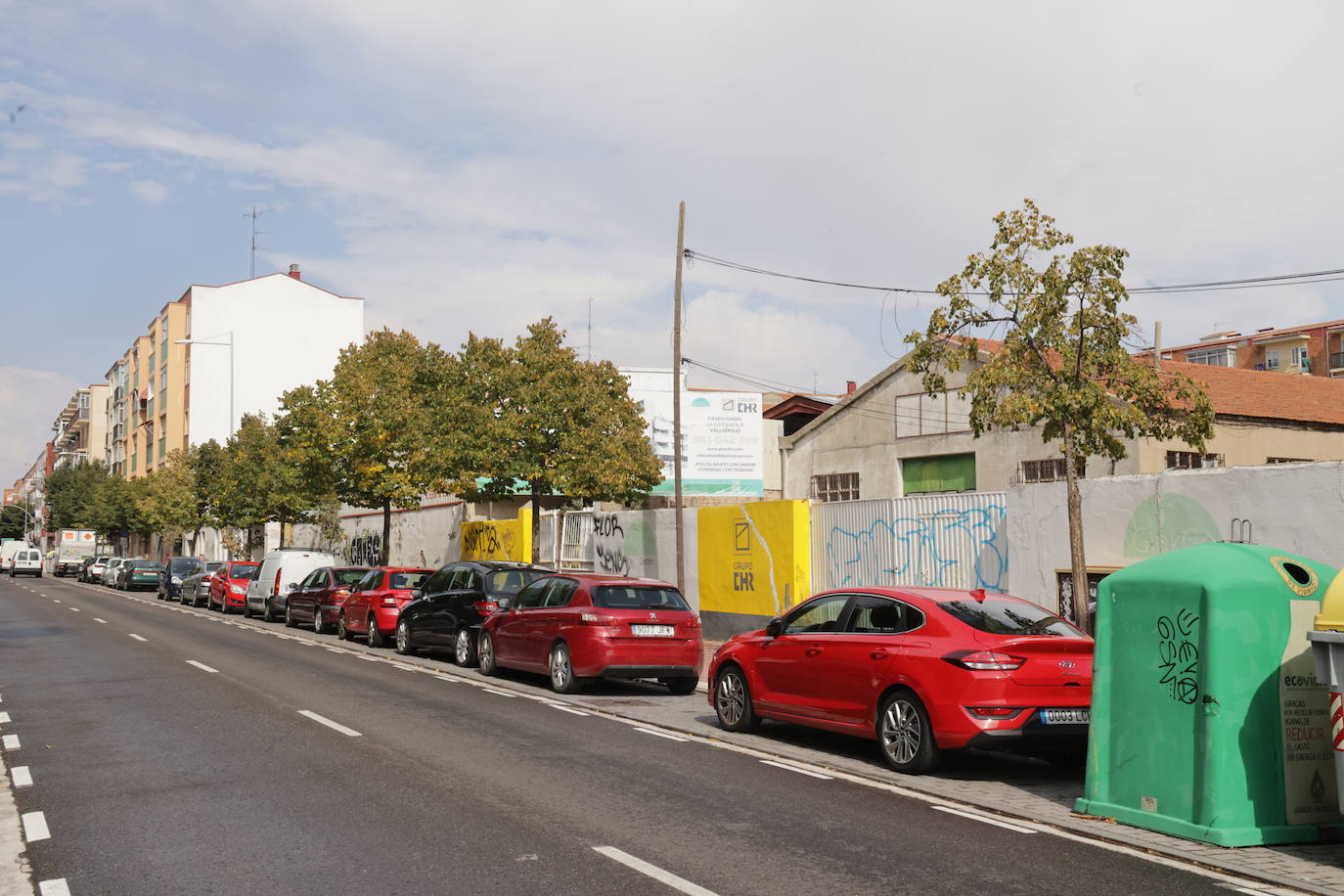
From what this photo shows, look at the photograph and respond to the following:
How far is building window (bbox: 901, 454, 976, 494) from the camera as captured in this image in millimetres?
32938

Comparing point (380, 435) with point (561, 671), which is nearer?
point (561, 671)

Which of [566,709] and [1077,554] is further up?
[1077,554]

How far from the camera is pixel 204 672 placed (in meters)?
16.7

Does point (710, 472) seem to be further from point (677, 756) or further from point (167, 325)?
point (167, 325)

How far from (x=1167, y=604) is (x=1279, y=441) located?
24.8 m

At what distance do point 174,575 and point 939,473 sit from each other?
27418 millimetres

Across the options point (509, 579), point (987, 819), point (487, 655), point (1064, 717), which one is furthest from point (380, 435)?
point (987, 819)

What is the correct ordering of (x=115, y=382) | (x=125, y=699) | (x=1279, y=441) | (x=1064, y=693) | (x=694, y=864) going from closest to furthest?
(x=694, y=864), (x=1064, y=693), (x=125, y=699), (x=1279, y=441), (x=115, y=382)

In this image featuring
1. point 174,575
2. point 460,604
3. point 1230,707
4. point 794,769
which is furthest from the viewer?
point 174,575

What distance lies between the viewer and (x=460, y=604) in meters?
18.9

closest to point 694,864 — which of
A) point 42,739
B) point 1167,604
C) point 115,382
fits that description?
point 1167,604

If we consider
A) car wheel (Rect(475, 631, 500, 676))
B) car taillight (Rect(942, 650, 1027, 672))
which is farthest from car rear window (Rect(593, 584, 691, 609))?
car taillight (Rect(942, 650, 1027, 672))

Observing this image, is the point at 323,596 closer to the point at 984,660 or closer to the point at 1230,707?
the point at 984,660

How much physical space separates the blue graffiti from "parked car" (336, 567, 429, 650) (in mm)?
7334
